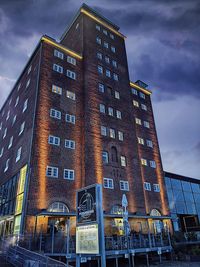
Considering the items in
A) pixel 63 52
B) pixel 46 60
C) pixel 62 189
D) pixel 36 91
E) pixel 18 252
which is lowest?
pixel 18 252

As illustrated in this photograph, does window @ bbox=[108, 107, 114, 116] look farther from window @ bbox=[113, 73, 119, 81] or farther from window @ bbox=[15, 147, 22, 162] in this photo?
window @ bbox=[15, 147, 22, 162]

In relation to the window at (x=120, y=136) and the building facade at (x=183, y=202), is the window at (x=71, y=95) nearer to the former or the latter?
the window at (x=120, y=136)

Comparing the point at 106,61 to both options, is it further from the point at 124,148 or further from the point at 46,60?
the point at 124,148

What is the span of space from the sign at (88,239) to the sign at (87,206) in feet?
1.07

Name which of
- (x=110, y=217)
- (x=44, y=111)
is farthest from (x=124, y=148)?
(x=44, y=111)

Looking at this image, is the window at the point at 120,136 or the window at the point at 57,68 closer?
the window at the point at 57,68

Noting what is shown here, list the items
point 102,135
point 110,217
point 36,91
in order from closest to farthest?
point 110,217, point 36,91, point 102,135

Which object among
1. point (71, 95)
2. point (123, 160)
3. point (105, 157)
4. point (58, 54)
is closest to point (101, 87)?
point (71, 95)

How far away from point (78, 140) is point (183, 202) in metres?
22.3

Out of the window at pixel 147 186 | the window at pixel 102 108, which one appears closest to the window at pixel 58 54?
the window at pixel 102 108

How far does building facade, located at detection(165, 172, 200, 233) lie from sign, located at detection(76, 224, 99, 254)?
26.7 metres

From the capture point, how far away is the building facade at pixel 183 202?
34719 millimetres

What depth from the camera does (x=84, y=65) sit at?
33.6 meters

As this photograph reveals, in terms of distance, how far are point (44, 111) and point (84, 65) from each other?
11871 millimetres
